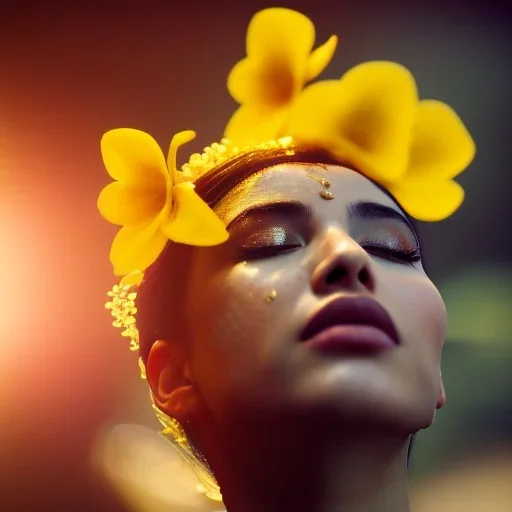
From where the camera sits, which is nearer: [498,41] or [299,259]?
[299,259]

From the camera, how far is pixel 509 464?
171 cm

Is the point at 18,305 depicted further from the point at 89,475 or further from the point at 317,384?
the point at 317,384

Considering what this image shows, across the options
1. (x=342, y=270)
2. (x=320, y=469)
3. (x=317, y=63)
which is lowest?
(x=320, y=469)

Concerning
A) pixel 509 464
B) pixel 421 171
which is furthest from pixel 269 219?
pixel 509 464

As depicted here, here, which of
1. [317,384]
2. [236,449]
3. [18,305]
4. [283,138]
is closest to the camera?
[317,384]

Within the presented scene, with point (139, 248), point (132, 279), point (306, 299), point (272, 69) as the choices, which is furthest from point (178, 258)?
point (272, 69)

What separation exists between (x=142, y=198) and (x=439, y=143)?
0.61 m

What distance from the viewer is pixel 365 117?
1.27m

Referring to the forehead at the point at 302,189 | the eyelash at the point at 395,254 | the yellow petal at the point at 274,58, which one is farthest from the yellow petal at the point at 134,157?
the eyelash at the point at 395,254

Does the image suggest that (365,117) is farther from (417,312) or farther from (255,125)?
(417,312)

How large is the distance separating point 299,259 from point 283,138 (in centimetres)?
32

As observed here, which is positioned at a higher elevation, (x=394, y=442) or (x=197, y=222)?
(x=197, y=222)

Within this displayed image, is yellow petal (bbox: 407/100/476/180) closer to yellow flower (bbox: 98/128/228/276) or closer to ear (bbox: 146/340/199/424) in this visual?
yellow flower (bbox: 98/128/228/276)

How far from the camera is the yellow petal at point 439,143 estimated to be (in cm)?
132
